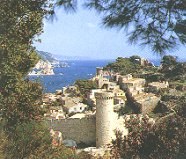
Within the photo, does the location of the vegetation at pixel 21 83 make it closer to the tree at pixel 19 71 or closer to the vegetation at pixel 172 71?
the tree at pixel 19 71

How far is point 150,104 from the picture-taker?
3653 cm

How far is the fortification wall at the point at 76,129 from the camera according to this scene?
22781 mm

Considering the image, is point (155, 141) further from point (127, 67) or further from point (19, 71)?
point (127, 67)

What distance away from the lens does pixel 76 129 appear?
75.0 ft

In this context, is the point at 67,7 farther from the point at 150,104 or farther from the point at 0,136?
the point at 150,104

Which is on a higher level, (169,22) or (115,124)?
(169,22)

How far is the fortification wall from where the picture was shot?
2278cm

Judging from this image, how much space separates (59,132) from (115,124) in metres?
2.74

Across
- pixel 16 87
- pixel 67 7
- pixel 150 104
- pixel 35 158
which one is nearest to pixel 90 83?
pixel 150 104

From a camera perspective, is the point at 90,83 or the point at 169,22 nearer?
the point at 169,22

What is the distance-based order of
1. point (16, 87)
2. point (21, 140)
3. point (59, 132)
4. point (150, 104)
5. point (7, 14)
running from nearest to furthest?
point (21, 140) → point (7, 14) → point (16, 87) → point (59, 132) → point (150, 104)

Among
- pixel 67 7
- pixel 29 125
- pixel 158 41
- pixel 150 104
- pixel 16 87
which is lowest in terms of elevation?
pixel 150 104

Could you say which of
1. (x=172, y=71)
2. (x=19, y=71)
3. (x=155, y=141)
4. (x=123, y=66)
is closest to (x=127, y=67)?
(x=123, y=66)

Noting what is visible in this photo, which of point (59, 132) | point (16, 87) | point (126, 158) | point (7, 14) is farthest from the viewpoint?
point (59, 132)
